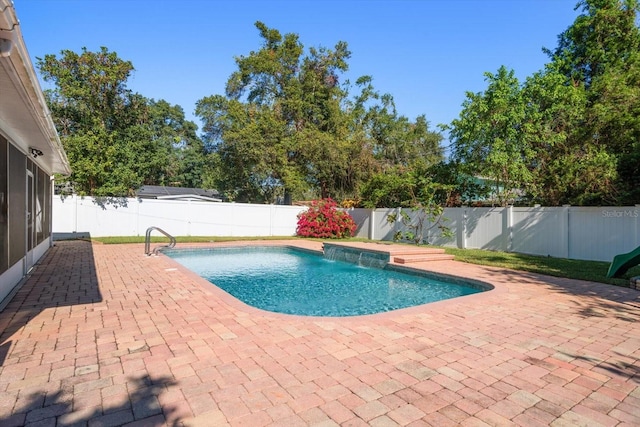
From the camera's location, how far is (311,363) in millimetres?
3232

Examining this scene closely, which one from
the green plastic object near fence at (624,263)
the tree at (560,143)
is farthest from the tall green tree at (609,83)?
the green plastic object near fence at (624,263)

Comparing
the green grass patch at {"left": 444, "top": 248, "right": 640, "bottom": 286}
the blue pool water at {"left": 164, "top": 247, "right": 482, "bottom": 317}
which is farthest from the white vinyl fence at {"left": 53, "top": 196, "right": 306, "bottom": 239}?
the green grass patch at {"left": 444, "top": 248, "right": 640, "bottom": 286}

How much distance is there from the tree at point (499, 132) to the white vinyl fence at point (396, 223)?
1349mm

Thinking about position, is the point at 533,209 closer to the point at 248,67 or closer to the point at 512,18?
the point at 512,18

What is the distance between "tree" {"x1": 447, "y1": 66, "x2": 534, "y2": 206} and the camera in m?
12.3

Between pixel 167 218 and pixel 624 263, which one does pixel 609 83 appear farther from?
pixel 167 218

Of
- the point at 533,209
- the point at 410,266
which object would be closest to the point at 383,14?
the point at 533,209

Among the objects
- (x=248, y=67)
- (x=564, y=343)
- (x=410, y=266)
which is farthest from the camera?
(x=248, y=67)

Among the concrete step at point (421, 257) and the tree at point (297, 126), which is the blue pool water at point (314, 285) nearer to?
the concrete step at point (421, 257)

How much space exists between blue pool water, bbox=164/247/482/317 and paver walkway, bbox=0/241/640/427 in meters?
1.54

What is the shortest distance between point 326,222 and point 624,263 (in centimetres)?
1306

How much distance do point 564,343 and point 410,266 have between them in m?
5.79

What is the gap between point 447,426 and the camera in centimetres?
231

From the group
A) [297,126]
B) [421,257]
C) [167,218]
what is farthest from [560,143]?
[167,218]
